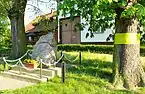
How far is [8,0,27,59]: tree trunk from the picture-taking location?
17528mm

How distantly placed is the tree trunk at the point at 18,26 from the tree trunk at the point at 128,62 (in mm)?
9204

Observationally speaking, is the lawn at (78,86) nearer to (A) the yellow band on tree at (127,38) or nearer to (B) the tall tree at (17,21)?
(A) the yellow band on tree at (127,38)

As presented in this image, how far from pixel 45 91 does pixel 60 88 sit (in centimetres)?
50

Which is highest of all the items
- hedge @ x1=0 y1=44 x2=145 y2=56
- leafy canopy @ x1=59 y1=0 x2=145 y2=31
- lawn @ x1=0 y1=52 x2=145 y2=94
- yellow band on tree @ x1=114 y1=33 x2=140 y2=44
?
leafy canopy @ x1=59 y1=0 x2=145 y2=31

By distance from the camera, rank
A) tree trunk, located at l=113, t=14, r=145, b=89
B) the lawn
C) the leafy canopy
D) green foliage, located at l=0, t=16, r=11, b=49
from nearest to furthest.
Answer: the leafy canopy
the lawn
tree trunk, located at l=113, t=14, r=145, b=89
green foliage, located at l=0, t=16, r=11, b=49

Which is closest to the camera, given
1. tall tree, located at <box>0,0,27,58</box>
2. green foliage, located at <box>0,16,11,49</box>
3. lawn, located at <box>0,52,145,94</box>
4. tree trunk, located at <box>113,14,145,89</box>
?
lawn, located at <box>0,52,145,94</box>

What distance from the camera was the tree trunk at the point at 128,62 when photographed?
9.45 metres

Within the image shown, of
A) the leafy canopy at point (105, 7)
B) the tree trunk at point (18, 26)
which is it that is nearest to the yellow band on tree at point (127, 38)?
the leafy canopy at point (105, 7)

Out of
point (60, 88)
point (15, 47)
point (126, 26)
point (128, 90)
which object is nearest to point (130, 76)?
point (128, 90)

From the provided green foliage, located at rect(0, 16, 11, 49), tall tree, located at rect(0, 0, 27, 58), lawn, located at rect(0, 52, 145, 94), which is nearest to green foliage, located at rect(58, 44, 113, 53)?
tall tree, located at rect(0, 0, 27, 58)

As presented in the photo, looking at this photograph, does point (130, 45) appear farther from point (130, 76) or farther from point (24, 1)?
point (24, 1)

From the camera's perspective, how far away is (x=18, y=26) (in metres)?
17.9

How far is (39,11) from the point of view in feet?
62.8

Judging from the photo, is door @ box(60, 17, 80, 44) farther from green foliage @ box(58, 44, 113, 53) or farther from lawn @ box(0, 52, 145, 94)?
lawn @ box(0, 52, 145, 94)
